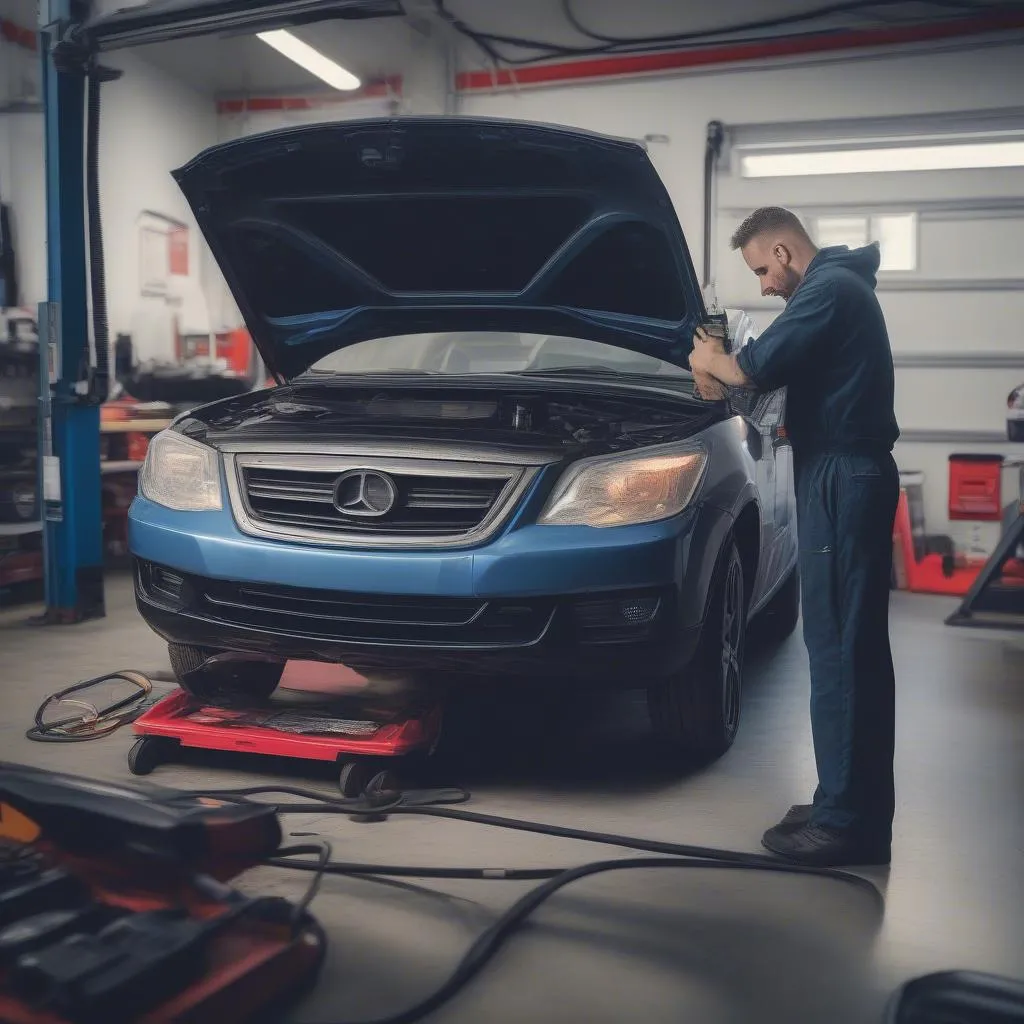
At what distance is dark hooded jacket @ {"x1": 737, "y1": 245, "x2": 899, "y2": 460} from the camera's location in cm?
263

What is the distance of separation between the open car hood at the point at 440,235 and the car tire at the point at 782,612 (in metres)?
2.18

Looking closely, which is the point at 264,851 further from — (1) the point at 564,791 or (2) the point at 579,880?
(1) the point at 564,791

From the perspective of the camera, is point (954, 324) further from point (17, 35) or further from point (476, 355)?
point (17, 35)

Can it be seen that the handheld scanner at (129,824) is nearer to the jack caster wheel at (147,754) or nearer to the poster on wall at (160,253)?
the jack caster wheel at (147,754)

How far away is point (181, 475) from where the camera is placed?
335 cm

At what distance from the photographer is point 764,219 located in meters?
2.84

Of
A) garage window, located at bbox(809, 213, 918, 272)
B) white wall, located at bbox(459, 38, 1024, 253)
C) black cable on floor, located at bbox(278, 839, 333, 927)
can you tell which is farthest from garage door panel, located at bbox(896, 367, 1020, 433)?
black cable on floor, located at bbox(278, 839, 333, 927)


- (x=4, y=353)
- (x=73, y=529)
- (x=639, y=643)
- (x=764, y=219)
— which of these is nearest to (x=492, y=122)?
(x=764, y=219)

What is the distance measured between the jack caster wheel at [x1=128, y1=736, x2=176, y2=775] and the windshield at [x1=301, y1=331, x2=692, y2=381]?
1.45 meters

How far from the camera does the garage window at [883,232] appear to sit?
318 inches

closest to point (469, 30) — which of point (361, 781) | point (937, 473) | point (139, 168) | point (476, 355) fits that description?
point (139, 168)

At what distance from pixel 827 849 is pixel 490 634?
928 mm

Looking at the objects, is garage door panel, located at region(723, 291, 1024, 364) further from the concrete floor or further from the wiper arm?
the concrete floor

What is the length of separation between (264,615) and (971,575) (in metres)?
5.41
